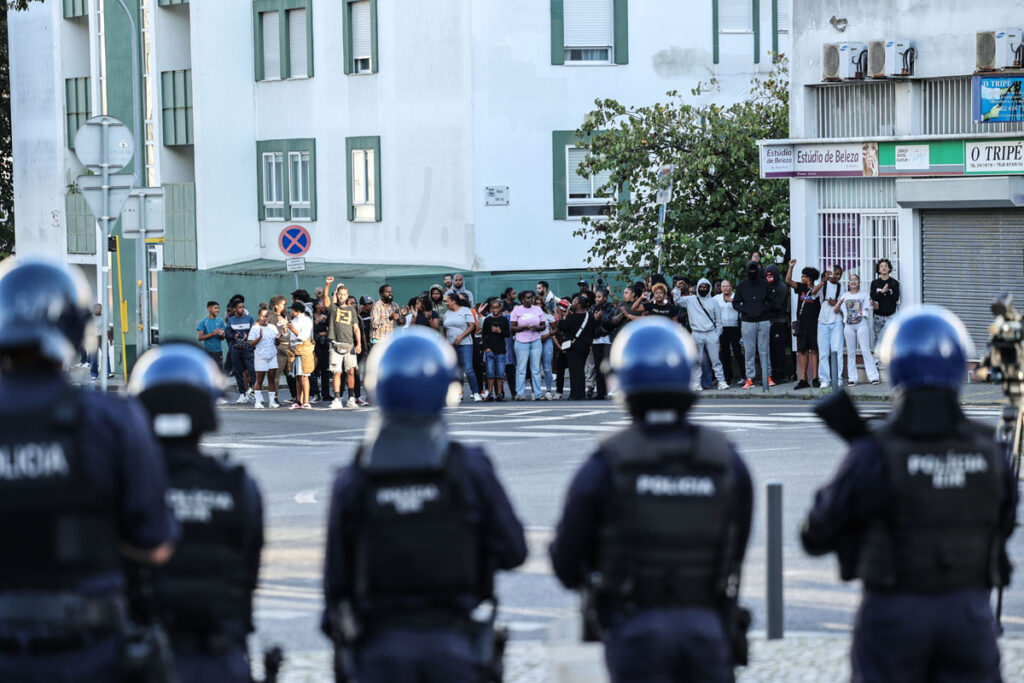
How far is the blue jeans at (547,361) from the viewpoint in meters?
27.7

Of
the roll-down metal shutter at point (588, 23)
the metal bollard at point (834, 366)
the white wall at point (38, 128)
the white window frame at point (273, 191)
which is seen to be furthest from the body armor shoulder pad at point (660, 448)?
the white wall at point (38, 128)

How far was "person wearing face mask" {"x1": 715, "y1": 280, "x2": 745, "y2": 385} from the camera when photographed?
27141mm

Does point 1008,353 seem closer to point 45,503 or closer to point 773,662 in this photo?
point 773,662

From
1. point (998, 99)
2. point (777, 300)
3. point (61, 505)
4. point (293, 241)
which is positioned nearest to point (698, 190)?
point (777, 300)

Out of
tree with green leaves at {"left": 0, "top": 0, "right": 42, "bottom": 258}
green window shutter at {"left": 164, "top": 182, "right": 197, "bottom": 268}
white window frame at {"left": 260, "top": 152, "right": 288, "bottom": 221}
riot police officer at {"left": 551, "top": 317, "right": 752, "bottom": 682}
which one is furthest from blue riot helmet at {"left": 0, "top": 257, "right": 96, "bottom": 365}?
tree with green leaves at {"left": 0, "top": 0, "right": 42, "bottom": 258}

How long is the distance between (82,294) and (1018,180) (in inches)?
911

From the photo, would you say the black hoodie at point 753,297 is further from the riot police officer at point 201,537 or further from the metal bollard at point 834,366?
the riot police officer at point 201,537

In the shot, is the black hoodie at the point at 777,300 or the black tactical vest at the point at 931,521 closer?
the black tactical vest at the point at 931,521

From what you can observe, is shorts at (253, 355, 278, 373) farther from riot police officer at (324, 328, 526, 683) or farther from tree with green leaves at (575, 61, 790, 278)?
riot police officer at (324, 328, 526, 683)

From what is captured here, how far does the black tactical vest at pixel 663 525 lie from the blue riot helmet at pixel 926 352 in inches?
26.2

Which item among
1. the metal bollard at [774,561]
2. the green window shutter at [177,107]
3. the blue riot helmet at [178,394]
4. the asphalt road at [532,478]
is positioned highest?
the green window shutter at [177,107]

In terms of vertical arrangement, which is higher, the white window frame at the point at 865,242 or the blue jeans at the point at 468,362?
the white window frame at the point at 865,242

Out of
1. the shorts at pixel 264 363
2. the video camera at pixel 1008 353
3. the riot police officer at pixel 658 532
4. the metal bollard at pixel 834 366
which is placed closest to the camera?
the riot police officer at pixel 658 532

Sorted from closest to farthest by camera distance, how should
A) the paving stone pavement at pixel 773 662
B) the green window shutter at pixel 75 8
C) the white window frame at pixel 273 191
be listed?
the paving stone pavement at pixel 773 662
the white window frame at pixel 273 191
the green window shutter at pixel 75 8
